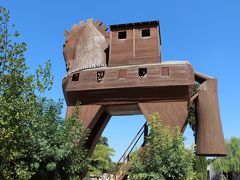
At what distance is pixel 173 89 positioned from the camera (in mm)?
15125

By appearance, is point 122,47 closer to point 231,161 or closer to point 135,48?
point 135,48

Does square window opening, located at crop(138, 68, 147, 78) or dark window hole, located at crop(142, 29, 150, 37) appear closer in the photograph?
square window opening, located at crop(138, 68, 147, 78)

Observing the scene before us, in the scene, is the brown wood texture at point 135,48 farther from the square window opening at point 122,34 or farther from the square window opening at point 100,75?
the square window opening at point 100,75

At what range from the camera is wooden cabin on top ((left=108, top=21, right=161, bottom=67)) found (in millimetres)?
16233

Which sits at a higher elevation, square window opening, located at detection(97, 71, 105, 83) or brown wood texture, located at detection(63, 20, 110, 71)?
brown wood texture, located at detection(63, 20, 110, 71)

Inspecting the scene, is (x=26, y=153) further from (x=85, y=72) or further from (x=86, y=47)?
(x=86, y=47)

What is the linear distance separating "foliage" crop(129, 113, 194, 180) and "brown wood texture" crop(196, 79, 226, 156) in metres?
1.99

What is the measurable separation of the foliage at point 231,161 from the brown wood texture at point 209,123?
35.0 meters

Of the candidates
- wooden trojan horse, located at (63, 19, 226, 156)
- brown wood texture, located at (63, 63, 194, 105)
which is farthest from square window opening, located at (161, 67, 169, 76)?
brown wood texture, located at (63, 63, 194, 105)

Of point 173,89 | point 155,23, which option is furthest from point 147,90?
point 155,23

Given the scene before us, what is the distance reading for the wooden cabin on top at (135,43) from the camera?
16233mm

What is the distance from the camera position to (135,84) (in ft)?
50.5

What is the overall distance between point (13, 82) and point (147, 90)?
6801mm

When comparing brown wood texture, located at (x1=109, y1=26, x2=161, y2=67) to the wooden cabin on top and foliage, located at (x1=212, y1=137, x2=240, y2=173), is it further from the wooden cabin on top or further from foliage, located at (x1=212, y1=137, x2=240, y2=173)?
→ foliage, located at (x1=212, y1=137, x2=240, y2=173)
